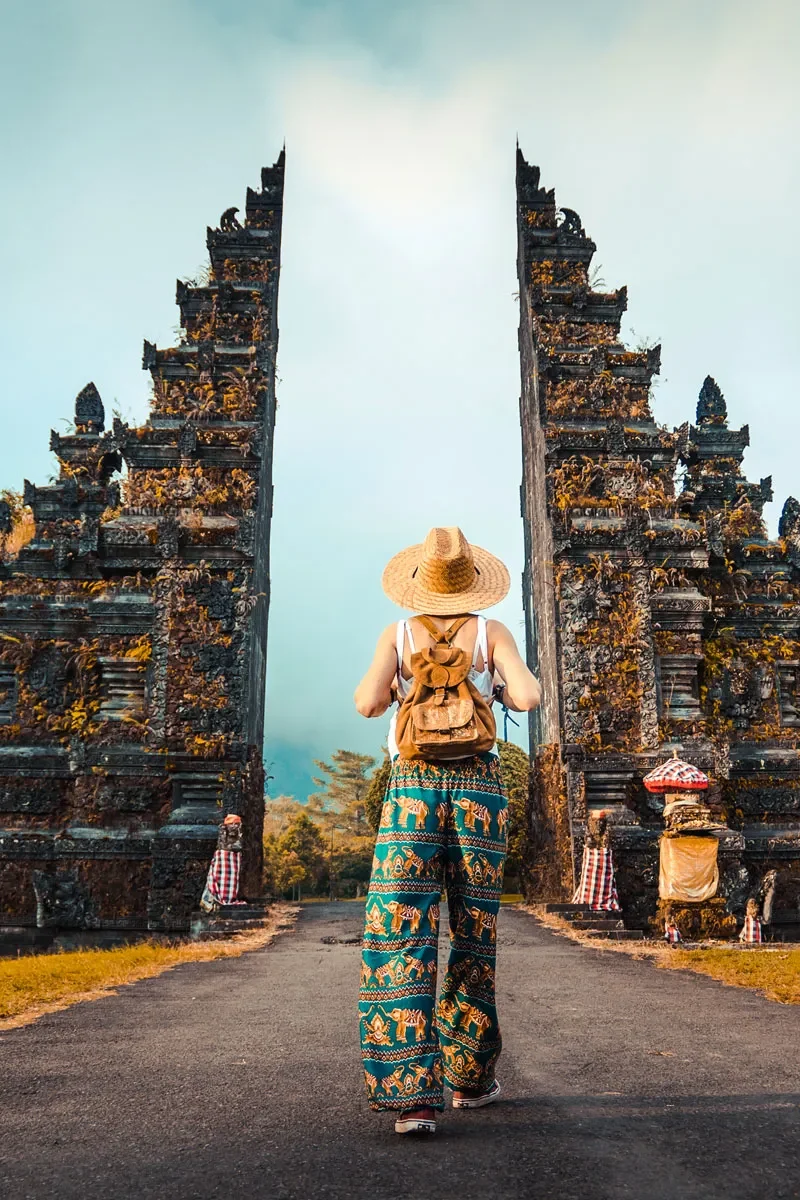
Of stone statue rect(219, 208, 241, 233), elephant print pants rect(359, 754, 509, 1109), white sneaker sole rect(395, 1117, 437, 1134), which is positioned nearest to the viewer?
white sneaker sole rect(395, 1117, 437, 1134)

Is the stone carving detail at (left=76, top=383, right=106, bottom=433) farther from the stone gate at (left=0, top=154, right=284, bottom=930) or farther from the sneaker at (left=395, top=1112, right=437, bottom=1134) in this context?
the sneaker at (left=395, top=1112, right=437, bottom=1134)

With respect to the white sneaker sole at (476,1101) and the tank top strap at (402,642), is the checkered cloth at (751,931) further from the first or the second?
the tank top strap at (402,642)

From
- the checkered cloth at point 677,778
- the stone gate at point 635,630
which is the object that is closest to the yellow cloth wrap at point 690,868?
the checkered cloth at point 677,778

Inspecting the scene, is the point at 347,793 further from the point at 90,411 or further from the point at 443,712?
the point at 443,712

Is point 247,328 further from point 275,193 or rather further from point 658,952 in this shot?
point 658,952

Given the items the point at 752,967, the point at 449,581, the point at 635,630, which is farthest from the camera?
the point at 635,630

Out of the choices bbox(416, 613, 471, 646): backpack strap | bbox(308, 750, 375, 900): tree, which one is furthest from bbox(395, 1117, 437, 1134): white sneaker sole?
bbox(308, 750, 375, 900): tree

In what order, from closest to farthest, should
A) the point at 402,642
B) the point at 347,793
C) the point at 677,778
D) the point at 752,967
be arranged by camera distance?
the point at 402,642, the point at 752,967, the point at 677,778, the point at 347,793

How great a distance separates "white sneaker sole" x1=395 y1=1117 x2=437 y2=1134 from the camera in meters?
3.14

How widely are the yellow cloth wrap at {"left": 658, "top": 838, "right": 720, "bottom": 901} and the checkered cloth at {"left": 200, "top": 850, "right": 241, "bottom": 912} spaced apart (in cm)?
579

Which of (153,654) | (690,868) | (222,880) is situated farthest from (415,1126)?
(153,654)

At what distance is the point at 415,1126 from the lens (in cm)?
314

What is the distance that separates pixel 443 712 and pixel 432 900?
681 millimetres

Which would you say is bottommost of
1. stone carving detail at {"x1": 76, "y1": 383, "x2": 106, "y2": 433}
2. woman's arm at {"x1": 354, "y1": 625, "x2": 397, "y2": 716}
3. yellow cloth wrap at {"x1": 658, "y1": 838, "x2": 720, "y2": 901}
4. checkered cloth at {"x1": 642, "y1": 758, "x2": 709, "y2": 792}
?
yellow cloth wrap at {"x1": 658, "y1": 838, "x2": 720, "y2": 901}
